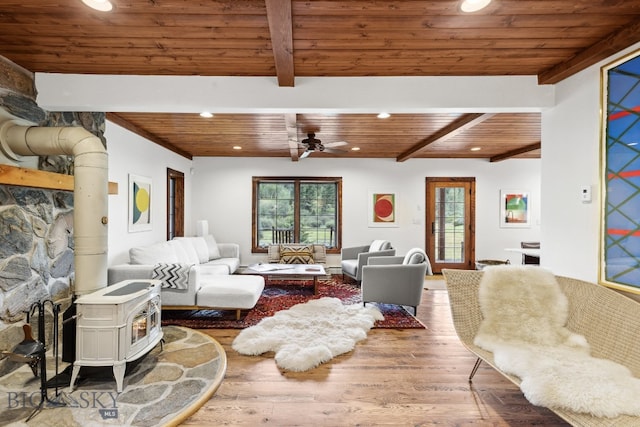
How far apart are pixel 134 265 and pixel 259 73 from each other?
8.31 feet

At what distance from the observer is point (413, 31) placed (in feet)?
7.02

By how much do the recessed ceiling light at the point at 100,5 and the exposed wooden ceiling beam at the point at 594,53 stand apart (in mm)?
3238

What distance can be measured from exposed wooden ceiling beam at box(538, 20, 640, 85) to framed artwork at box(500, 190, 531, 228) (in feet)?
14.3

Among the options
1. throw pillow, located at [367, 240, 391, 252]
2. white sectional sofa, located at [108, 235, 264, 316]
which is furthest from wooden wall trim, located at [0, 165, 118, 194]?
throw pillow, located at [367, 240, 391, 252]

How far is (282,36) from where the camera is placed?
6.82 ft

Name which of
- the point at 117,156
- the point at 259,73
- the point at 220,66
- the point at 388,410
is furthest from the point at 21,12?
the point at 388,410

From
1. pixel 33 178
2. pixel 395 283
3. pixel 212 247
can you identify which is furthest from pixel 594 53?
pixel 212 247

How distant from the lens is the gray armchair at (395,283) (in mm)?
3865

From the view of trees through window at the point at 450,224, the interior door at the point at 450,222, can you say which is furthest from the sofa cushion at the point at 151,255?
the view of trees through window at the point at 450,224

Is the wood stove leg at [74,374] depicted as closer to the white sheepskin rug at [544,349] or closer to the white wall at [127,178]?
the white wall at [127,178]

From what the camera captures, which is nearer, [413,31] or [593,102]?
[413,31]

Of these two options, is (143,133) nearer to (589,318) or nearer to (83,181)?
(83,181)

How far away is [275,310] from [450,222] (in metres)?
4.39

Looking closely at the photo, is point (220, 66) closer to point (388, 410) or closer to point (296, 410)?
point (296, 410)
